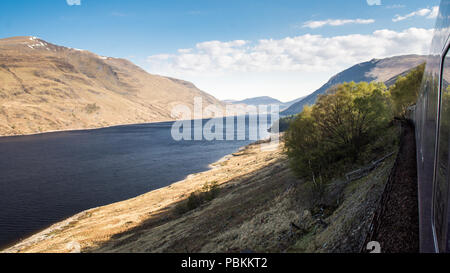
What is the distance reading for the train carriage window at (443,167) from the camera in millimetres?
3664

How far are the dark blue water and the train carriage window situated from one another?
46.9 m

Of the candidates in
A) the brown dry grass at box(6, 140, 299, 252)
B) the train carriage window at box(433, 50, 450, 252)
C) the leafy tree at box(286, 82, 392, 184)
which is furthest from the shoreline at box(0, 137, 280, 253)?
the train carriage window at box(433, 50, 450, 252)

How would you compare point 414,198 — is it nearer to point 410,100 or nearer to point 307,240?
point 307,240

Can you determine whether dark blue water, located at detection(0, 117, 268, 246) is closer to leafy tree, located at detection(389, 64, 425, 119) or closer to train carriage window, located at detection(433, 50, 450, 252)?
train carriage window, located at detection(433, 50, 450, 252)

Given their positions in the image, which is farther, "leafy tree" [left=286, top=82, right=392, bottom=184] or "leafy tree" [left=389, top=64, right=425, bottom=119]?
"leafy tree" [left=389, top=64, right=425, bottom=119]

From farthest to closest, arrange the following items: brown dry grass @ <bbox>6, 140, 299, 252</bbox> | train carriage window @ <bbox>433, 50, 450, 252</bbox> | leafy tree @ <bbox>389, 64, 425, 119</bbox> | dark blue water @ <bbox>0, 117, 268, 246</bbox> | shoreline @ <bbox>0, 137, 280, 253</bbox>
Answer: dark blue water @ <bbox>0, 117, 268, 246</bbox>, leafy tree @ <bbox>389, 64, 425, 119</bbox>, shoreline @ <bbox>0, 137, 280, 253</bbox>, brown dry grass @ <bbox>6, 140, 299, 252</bbox>, train carriage window @ <bbox>433, 50, 450, 252</bbox>

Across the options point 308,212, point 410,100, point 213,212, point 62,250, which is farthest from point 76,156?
point 410,100

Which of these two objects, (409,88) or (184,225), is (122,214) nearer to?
(184,225)

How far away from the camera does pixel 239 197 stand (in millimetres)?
32938

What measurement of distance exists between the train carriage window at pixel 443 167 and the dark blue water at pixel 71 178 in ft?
154

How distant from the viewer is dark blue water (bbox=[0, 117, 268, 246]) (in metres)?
41.8

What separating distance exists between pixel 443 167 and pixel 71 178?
244ft

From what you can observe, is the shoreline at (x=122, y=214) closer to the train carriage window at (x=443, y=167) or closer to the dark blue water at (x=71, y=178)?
the dark blue water at (x=71, y=178)

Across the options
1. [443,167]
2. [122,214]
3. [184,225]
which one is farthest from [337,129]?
[122,214]
